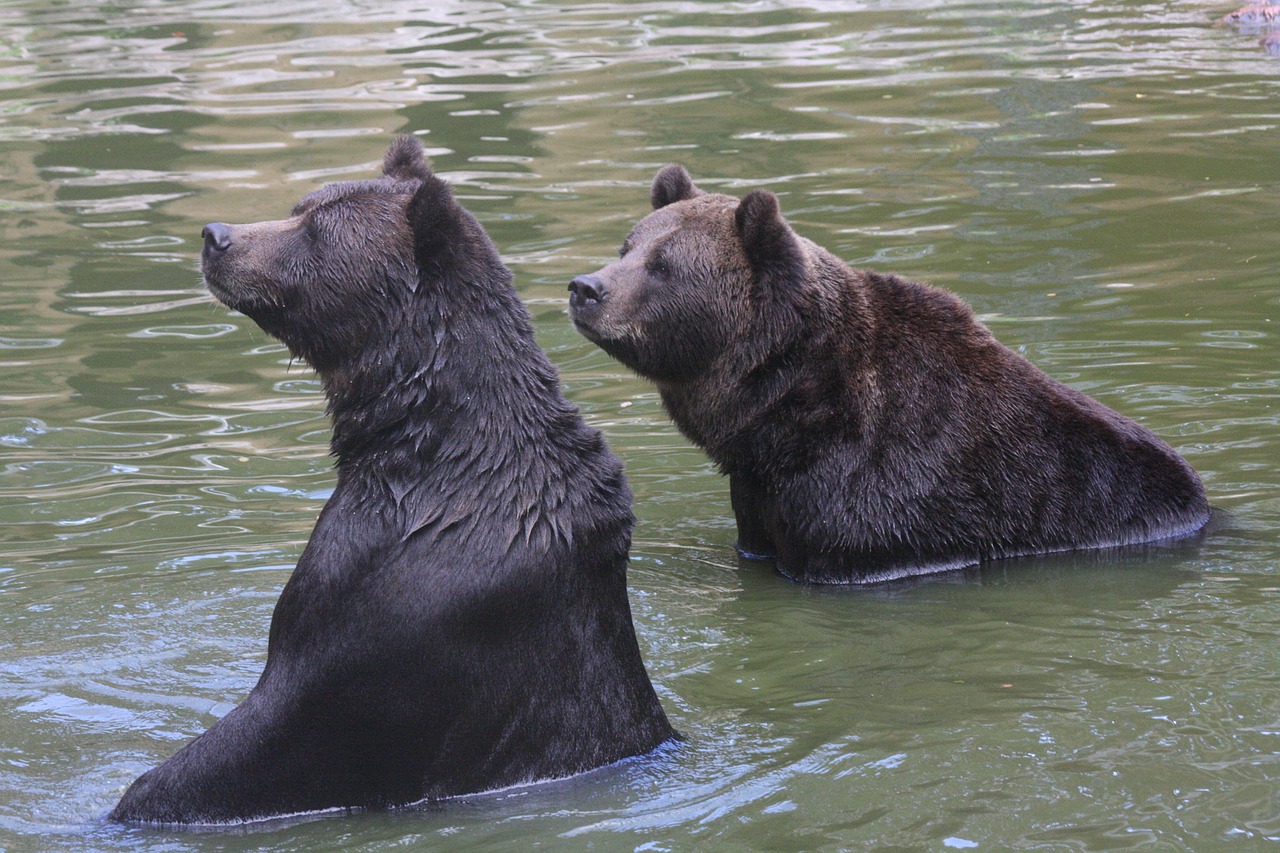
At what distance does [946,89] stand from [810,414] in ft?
48.0

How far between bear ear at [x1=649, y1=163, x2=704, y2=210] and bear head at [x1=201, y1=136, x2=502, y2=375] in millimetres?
2794

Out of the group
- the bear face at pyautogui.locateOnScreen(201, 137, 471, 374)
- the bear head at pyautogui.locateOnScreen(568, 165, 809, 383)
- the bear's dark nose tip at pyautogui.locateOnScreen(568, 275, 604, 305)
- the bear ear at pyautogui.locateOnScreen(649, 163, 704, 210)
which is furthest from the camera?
the bear ear at pyautogui.locateOnScreen(649, 163, 704, 210)

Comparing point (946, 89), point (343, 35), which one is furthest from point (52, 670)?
point (343, 35)

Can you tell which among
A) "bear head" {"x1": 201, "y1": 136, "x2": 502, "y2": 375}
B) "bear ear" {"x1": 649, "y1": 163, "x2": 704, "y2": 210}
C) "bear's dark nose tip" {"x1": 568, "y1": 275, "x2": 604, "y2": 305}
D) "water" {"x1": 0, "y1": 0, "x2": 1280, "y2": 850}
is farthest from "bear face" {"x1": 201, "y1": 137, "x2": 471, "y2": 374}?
"bear ear" {"x1": 649, "y1": 163, "x2": 704, "y2": 210}

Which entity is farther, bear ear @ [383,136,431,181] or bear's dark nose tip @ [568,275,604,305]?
bear's dark nose tip @ [568,275,604,305]

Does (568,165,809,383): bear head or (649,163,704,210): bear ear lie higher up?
(649,163,704,210): bear ear

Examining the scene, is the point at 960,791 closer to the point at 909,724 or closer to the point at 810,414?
the point at 909,724

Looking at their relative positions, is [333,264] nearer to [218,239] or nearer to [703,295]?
[218,239]

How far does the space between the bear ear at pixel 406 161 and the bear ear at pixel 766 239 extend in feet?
6.65

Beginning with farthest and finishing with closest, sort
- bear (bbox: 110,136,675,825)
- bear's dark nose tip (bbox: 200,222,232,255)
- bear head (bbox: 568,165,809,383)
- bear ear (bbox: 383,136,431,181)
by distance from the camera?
bear head (bbox: 568,165,809,383)
bear ear (bbox: 383,136,431,181)
bear's dark nose tip (bbox: 200,222,232,255)
bear (bbox: 110,136,675,825)

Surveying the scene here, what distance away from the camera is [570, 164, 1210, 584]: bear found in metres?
7.97

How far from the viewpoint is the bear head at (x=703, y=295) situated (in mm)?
7941

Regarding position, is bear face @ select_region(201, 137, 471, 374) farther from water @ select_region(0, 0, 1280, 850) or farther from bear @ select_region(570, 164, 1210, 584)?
bear @ select_region(570, 164, 1210, 584)

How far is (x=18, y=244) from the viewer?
15492mm
